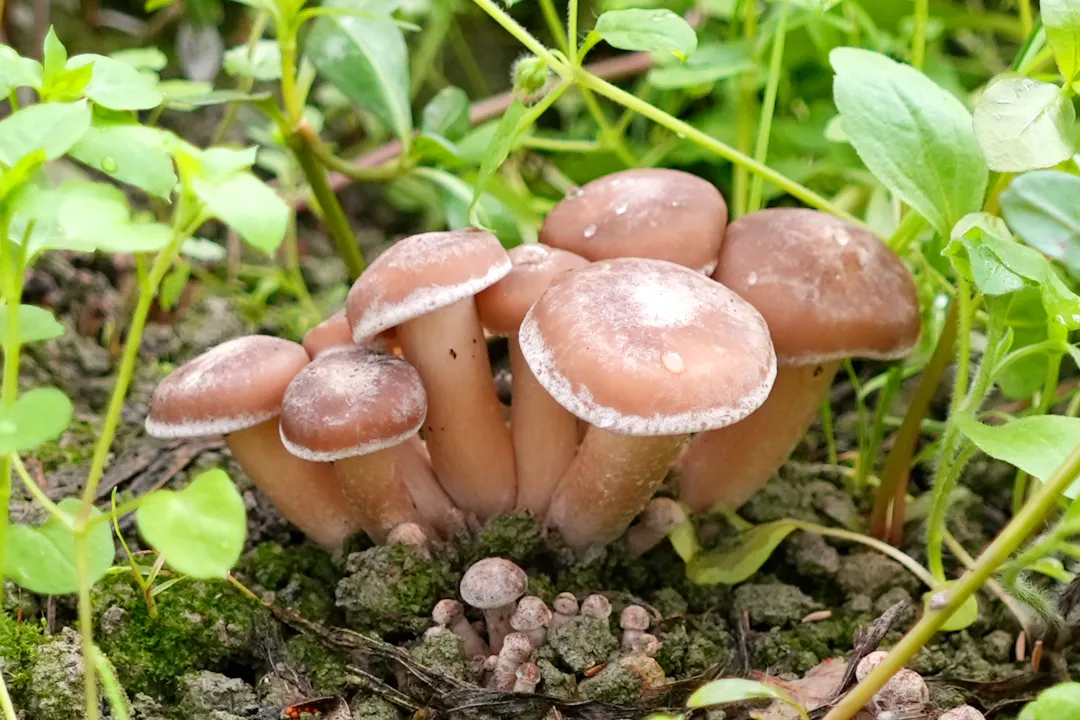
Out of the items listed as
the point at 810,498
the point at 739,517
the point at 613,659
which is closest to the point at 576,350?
the point at 613,659

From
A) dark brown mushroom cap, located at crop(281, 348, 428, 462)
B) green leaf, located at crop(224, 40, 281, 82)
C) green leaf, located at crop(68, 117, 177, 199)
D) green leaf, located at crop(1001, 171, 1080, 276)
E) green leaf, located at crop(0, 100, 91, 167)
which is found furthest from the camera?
green leaf, located at crop(224, 40, 281, 82)

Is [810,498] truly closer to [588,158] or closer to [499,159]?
[499,159]

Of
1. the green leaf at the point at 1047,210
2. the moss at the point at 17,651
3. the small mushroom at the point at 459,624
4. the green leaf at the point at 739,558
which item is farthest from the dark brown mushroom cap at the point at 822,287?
→ the moss at the point at 17,651

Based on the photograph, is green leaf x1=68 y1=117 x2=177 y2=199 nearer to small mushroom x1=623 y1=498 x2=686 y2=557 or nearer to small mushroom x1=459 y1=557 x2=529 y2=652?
small mushroom x1=459 y1=557 x2=529 y2=652

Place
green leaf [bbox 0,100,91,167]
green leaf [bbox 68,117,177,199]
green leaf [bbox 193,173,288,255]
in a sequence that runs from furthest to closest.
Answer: green leaf [bbox 68,117,177,199], green leaf [bbox 0,100,91,167], green leaf [bbox 193,173,288,255]

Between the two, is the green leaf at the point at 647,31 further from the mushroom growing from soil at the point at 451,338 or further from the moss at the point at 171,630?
the moss at the point at 171,630

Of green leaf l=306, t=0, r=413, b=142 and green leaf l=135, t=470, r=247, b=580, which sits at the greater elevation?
green leaf l=306, t=0, r=413, b=142

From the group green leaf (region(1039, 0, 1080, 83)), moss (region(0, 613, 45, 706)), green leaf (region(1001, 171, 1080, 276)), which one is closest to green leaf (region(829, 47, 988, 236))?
green leaf (region(1001, 171, 1080, 276))
